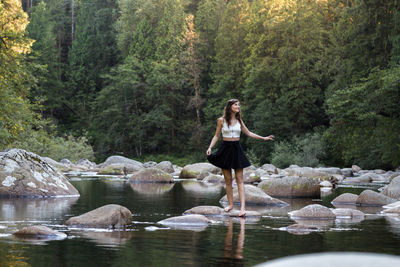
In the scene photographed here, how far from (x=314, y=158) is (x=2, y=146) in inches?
882

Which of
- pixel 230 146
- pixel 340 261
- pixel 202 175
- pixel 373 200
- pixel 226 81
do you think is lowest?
pixel 373 200

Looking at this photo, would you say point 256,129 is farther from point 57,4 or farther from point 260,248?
point 57,4

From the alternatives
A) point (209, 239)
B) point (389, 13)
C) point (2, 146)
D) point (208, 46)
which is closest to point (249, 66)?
point (208, 46)

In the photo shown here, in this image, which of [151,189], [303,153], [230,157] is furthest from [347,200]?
[303,153]

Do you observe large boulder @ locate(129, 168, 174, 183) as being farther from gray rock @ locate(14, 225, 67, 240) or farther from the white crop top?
gray rock @ locate(14, 225, 67, 240)

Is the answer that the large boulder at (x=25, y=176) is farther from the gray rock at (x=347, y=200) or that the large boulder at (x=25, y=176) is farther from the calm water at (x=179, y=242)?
the gray rock at (x=347, y=200)

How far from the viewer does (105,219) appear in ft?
24.7

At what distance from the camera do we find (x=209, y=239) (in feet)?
21.3

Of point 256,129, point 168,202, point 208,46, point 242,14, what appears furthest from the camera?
point 208,46

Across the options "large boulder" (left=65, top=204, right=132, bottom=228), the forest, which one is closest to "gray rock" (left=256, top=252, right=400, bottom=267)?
"large boulder" (left=65, top=204, right=132, bottom=228)

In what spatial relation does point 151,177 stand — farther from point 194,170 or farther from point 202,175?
point 194,170

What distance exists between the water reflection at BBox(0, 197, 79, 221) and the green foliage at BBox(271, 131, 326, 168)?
26609mm

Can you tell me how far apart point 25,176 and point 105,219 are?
18.7 feet

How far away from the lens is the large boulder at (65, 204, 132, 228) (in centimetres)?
749
